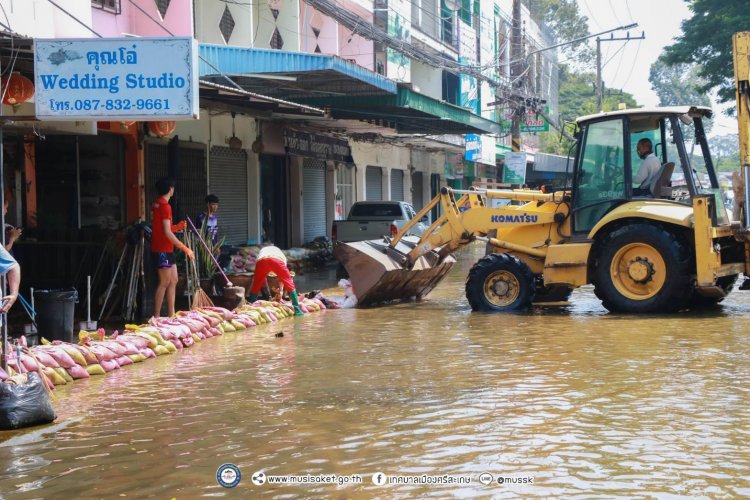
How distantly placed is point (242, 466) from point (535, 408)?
254 cm

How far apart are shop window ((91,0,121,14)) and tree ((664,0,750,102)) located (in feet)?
79.0

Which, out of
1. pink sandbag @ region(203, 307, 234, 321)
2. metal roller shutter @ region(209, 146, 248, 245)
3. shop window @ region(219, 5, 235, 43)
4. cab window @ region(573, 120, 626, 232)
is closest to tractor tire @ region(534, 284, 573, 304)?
cab window @ region(573, 120, 626, 232)

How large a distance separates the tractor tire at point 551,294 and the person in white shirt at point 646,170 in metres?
2.12

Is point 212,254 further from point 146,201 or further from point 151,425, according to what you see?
point 151,425

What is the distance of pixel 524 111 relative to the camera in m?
39.6

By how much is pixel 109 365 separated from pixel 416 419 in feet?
13.1

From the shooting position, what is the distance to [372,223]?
2377 cm

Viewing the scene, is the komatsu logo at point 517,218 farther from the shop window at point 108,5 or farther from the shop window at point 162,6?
the shop window at point 162,6

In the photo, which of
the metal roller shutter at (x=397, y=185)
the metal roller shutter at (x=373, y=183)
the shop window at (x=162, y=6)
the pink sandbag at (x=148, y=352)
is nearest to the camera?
the pink sandbag at (x=148, y=352)

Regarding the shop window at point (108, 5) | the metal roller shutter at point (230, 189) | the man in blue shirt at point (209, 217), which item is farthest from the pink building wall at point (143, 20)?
the metal roller shutter at point (230, 189)

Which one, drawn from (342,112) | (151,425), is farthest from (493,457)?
(342,112)

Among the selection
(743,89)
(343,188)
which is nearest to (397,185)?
(343,188)

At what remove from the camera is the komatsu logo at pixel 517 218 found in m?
15.2

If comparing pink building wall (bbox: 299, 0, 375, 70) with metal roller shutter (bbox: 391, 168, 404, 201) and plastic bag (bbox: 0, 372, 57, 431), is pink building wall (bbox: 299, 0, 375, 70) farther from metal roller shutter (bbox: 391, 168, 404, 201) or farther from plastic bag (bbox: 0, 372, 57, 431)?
plastic bag (bbox: 0, 372, 57, 431)
